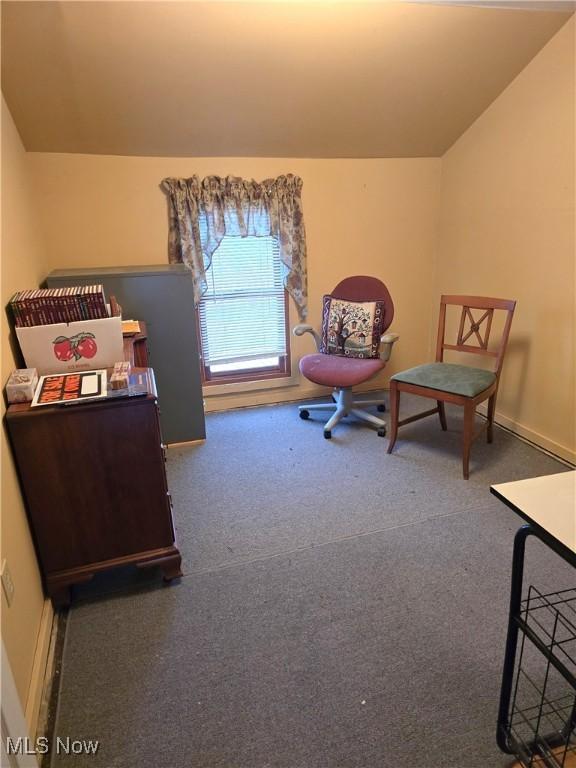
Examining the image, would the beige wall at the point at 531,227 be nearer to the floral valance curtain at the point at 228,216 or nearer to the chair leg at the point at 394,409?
the chair leg at the point at 394,409

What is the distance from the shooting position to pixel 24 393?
164 cm

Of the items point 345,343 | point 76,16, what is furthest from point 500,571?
point 76,16

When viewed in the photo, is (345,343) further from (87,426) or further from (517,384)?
(87,426)

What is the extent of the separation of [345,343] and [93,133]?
2034 mm

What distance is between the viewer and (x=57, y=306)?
1.83 meters

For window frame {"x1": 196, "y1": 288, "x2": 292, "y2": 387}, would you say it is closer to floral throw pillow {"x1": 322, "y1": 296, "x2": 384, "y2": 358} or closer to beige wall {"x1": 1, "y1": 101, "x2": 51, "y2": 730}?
floral throw pillow {"x1": 322, "y1": 296, "x2": 384, "y2": 358}

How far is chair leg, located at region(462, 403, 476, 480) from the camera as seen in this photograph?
2.52 metres

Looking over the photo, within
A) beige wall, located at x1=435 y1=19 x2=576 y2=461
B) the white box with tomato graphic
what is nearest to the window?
beige wall, located at x1=435 y1=19 x2=576 y2=461

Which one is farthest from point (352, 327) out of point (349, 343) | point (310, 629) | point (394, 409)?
point (310, 629)

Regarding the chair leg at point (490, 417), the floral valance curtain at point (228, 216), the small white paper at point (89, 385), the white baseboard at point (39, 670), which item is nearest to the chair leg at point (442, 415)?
the chair leg at point (490, 417)

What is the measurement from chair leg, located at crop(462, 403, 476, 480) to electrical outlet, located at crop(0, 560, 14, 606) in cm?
217

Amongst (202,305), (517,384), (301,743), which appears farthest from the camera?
(202,305)

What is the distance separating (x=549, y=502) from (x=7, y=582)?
57.6 inches

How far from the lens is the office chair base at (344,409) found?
316cm
